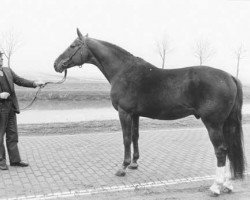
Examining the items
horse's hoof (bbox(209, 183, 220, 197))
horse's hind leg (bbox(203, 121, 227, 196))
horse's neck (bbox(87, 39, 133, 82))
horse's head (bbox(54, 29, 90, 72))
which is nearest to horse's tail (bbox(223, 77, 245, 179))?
horse's hind leg (bbox(203, 121, 227, 196))

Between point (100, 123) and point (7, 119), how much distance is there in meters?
5.37

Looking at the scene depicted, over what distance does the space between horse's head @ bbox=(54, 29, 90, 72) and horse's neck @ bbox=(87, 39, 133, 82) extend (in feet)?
0.38

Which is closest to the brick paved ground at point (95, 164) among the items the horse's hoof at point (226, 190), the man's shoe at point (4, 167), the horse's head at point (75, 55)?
the man's shoe at point (4, 167)

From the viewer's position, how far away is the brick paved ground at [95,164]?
5242 millimetres

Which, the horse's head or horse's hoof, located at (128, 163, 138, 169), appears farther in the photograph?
horse's hoof, located at (128, 163, 138, 169)

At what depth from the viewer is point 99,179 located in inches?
222

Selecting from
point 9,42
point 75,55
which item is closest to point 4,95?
point 75,55

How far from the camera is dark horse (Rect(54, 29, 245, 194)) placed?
196 inches

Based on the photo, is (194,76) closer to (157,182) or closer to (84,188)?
(157,182)

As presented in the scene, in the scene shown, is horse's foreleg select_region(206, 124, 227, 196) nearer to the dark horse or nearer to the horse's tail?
the dark horse

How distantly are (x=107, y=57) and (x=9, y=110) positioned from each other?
2177 millimetres

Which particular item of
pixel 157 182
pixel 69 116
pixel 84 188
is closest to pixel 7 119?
pixel 84 188

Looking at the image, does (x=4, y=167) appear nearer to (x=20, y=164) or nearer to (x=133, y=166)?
(x=20, y=164)

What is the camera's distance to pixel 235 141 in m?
5.21
